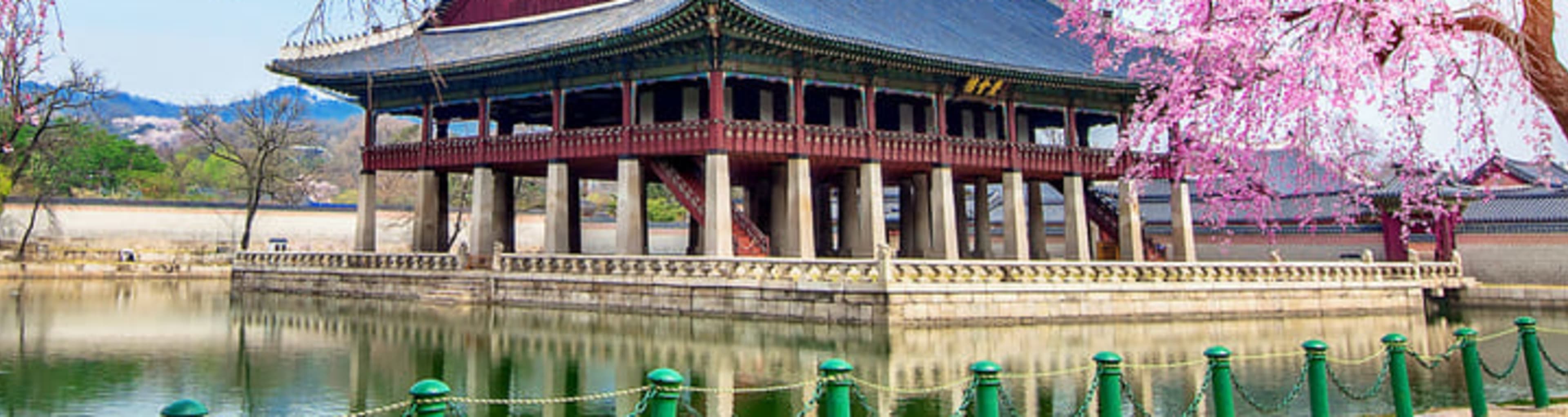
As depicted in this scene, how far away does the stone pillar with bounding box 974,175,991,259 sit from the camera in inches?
1480

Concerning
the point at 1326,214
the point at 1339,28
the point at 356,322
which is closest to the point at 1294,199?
the point at 1326,214

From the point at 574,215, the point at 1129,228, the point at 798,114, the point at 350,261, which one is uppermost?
the point at 798,114

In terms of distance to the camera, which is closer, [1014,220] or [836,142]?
[836,142]

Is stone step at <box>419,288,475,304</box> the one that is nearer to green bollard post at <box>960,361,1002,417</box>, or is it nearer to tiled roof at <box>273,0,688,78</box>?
tiled roof at <box>273,0,688,78</box>

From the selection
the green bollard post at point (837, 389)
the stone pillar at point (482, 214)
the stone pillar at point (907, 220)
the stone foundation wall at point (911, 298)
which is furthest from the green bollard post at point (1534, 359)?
the stone pillar at point (482, 214)

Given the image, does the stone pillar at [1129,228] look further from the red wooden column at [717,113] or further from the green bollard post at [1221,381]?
the green bollard post at [1221,381]

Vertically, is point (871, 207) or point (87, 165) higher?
point (87, 165)

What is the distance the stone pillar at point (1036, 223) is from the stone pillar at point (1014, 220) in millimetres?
4847

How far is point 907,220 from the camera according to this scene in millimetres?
Result: 38188

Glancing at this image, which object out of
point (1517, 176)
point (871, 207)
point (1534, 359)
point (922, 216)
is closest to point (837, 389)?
point (1534, 359)

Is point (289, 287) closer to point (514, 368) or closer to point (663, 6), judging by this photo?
point (663, 6)

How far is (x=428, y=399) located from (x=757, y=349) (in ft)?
40.6

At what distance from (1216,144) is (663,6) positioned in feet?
61.5

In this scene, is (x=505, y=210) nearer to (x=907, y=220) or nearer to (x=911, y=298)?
(x=907, y=220)
